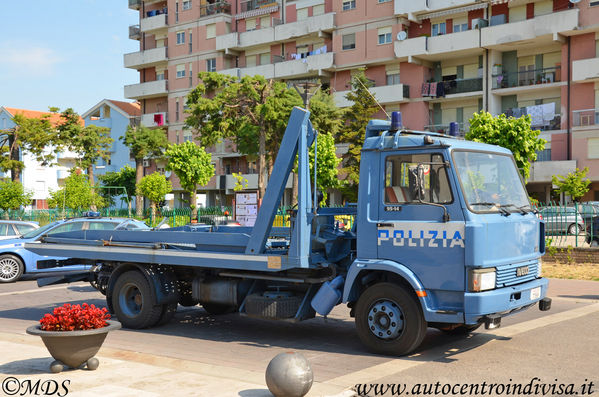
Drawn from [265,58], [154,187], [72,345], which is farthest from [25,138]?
[72,345]

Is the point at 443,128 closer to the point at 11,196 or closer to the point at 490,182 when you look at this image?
the point at 11,196

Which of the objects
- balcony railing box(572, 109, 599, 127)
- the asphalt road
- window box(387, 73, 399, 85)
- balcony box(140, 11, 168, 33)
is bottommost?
the asphalt road

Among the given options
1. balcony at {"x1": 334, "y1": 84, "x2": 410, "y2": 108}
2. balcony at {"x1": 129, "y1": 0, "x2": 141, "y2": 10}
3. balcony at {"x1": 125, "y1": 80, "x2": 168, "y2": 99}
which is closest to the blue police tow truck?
balcony at {"x1": 334, "y1": 84, "x2": 410, "y2": 108}

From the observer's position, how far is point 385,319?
28.6 feet

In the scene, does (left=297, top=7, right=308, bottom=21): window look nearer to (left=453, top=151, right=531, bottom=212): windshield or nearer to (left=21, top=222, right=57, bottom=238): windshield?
(left=21, top=222, right=57, bottom=238): windshield

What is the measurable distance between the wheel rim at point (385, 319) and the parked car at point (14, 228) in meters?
13.7

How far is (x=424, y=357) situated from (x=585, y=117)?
114ft

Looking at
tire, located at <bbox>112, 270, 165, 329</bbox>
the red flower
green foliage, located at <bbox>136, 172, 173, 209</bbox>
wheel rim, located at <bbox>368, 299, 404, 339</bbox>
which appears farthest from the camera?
green foliage, located at <bbox>136, 172, 173, 209</bbox>

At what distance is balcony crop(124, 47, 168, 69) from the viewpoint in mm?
60250

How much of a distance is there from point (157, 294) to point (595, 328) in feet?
22.5

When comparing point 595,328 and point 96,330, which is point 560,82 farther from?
point 96,330

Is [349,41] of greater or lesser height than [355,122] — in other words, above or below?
above

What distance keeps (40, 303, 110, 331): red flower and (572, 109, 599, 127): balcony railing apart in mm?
37121

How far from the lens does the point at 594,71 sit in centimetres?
3878
